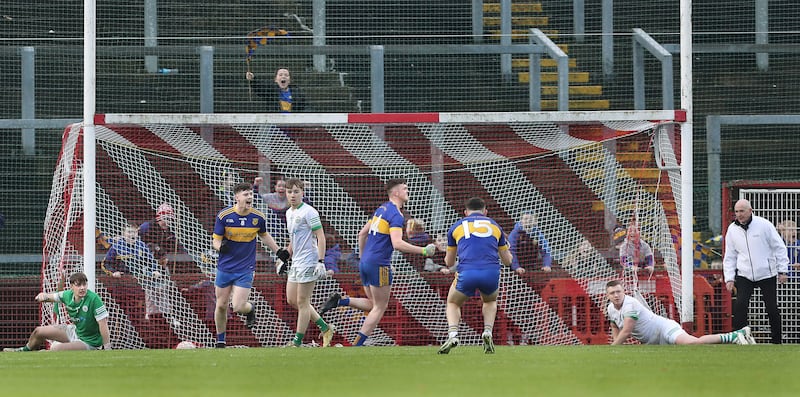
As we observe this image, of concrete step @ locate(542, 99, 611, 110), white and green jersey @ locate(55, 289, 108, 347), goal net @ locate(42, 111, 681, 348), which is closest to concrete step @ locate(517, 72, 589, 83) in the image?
concrete step @ locate(542, 99, 611, 110)

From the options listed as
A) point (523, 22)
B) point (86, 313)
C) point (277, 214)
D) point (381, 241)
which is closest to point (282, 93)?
point (277, 214)

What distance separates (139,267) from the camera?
16.8 meters

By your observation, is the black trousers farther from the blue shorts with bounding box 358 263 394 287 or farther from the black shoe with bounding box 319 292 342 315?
the black shoe with bounding box 319 292 342 315

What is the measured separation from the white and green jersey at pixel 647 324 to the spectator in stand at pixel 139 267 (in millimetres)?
5292

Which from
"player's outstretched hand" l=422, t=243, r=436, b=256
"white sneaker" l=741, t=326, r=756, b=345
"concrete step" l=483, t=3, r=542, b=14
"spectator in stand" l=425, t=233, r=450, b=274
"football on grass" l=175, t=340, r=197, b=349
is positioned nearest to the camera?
"player's outstretched hand" l=422, t=243, r=436, b=256

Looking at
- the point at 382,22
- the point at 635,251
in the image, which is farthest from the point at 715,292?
the point at 382,22

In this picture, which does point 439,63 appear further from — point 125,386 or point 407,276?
point 125,386

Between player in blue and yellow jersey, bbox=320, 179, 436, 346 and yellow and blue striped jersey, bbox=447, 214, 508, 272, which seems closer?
yellow and blue striped jersey, bbox=447, 214, 508, 272

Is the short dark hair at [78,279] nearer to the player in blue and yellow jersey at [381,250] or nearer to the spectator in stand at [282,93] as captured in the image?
the player in blue and yellow jersey at [381,250]

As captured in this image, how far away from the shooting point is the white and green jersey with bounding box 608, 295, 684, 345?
1517cm

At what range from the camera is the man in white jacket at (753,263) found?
51.6 feet

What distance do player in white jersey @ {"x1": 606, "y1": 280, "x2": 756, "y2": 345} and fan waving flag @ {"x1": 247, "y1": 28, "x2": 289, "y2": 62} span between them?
7461mm

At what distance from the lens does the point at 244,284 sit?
596 inches

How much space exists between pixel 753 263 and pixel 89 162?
7.45m
